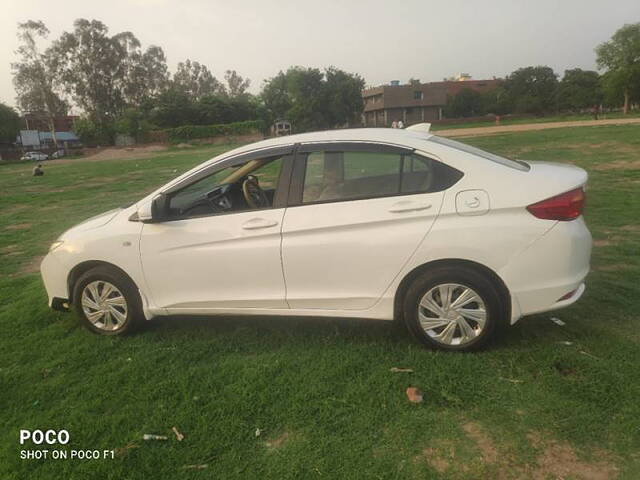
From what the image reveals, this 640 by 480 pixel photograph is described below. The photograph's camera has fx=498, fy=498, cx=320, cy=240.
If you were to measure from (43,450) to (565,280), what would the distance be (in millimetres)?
3411

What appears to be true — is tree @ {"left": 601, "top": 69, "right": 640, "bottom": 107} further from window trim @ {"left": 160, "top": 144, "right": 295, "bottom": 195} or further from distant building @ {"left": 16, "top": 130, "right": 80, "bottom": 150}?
window trim @ {"left": 160, "top": 144, "right": 295, "bottom": 195}

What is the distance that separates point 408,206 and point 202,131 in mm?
57585

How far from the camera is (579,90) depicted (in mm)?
71750

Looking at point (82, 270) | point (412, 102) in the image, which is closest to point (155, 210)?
point (82, 270)

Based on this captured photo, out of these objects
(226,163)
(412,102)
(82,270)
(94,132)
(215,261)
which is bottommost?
(82,270)

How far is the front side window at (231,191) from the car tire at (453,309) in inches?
51.4

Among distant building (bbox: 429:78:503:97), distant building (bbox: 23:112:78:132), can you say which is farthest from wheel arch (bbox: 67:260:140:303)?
distant building (bbox: 429:78:503:97)

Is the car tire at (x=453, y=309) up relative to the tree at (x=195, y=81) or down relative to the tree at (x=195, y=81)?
down

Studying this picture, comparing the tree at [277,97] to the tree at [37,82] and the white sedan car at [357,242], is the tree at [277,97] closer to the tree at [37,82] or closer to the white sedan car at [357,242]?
the tree at [37,82]

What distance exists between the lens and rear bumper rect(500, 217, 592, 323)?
3289 mm

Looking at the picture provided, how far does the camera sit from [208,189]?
172 inches

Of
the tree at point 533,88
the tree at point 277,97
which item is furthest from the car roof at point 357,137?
the tree at point 533,88

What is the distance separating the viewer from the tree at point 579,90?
235 feet

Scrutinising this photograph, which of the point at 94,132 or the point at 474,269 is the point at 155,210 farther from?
the point at 94,132
